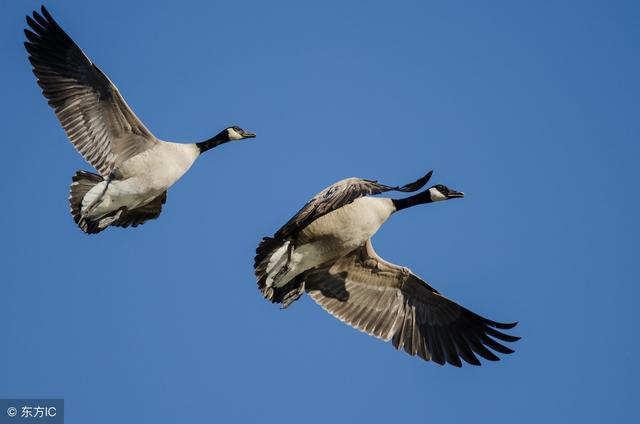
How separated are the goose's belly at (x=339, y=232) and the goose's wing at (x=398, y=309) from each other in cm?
79

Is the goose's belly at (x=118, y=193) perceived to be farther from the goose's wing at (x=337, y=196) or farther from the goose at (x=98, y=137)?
the goose's wing at (x=337, y=196)

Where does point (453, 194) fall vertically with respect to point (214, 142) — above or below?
below

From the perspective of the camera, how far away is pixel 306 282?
14.4 m

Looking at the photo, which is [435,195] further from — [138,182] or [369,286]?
[138,182]

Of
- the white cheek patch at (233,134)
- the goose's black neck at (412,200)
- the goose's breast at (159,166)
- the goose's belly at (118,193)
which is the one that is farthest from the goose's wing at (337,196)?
the white cheek patch at (233,134)

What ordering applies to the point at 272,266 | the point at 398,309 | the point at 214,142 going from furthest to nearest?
the point at 214,142, the point at 398,309, the point at 272,266

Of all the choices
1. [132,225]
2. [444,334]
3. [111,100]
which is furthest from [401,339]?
[111,100]

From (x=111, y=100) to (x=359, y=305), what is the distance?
5.11 metres

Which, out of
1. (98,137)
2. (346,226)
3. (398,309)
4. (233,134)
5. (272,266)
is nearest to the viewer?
(346,226)

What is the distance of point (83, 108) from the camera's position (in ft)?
47.3

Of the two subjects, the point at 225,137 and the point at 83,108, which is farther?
the point at 225,137

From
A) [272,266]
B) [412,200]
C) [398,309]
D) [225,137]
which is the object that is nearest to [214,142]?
[225,137]

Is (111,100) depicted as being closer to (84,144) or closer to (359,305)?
(84,144)

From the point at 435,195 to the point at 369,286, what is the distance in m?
1.79
